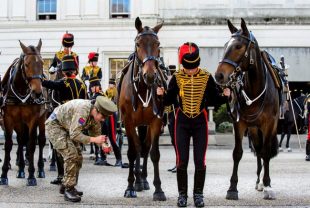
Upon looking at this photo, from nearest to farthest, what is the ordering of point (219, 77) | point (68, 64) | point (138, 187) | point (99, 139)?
point (99, 139), point (219, 77), point (138, 187), point (68, 64)

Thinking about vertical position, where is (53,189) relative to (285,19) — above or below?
below

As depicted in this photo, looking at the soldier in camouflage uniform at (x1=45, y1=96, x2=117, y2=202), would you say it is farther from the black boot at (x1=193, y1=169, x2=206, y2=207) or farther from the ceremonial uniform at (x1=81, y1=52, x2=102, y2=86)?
the ceremonial uniform at (x1=81, y1=52, x2=102, y2=86)

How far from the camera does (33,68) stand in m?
10.5

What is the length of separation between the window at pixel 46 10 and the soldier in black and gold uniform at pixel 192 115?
2319 cm

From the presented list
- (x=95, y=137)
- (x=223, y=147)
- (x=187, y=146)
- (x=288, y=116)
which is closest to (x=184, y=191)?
(x=187, y=146)

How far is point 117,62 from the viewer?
30.0 meters

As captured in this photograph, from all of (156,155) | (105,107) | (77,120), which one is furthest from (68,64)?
(105,107)

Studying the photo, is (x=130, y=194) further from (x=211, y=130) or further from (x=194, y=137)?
(x=211, y=130)

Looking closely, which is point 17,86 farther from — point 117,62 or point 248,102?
point 117,62

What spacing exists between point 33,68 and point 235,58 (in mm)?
3721

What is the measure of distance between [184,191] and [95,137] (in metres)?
1.48

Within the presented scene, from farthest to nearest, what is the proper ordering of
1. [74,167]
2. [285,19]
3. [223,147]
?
1. [285,19]
2. [223,147]
3. [74,167]

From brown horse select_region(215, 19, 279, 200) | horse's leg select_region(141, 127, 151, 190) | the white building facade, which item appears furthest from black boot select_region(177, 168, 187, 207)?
the white building facade

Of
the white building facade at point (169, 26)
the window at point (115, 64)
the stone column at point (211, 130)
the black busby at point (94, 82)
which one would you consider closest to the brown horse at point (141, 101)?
the black busby at point (94, 82)
